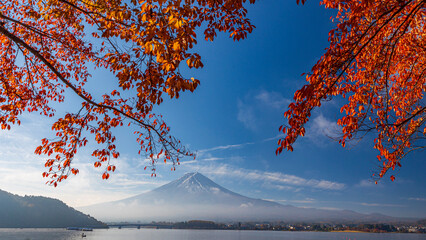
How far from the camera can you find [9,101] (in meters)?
7.70

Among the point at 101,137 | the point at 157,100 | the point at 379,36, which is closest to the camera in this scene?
the point at 157,100

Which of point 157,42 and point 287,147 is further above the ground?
point 157,42

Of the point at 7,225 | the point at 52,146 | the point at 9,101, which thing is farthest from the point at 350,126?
the point at 7,225

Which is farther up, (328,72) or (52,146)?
(328,72)

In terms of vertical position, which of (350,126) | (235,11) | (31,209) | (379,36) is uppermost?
(235,11)

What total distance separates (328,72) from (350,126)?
5.89 feet

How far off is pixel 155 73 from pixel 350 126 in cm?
437

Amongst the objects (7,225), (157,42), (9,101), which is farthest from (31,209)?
(157,42)

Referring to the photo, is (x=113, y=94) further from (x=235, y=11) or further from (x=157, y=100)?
(x=235, y=11)

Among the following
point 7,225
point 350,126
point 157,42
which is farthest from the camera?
point 7,225

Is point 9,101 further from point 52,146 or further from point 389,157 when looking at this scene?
point 389,157

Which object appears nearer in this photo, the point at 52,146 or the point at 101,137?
the point at 52,146

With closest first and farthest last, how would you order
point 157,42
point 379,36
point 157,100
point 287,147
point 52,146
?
point 157,42 < point 287,147 < point 157,100 < point 379,36 < point 52,146

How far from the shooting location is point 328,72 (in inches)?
172
